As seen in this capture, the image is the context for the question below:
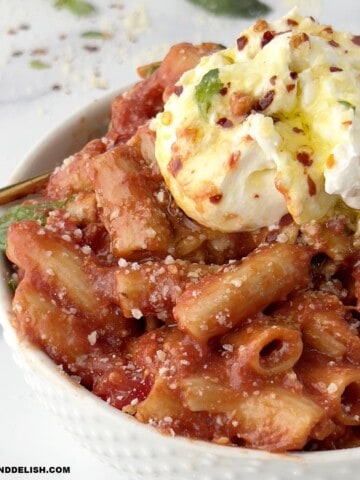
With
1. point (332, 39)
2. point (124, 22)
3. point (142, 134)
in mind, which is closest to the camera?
point (332, 39)

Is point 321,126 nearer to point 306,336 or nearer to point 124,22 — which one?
point 306,336

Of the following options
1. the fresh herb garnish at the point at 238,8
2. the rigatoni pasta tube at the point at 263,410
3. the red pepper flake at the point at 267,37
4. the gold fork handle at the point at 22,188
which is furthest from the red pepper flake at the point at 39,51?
the rigatoni pasta tube at the point at 263,410

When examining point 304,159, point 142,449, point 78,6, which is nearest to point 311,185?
point 304,159

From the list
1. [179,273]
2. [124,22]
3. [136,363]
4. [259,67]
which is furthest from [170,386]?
[124,22]

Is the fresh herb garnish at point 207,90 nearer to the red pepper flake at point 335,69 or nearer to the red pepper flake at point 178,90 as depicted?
the red pepper flake at point 178,90

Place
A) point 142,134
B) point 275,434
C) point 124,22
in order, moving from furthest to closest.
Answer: point 124,22
point 142,134
point 275,434
